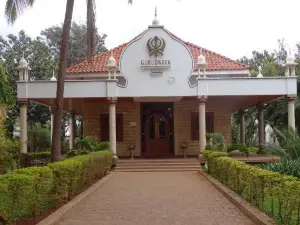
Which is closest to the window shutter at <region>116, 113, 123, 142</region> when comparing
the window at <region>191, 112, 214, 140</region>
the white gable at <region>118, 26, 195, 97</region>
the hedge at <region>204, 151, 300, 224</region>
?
the white gable at <region>118, 26, 195, 97</region>

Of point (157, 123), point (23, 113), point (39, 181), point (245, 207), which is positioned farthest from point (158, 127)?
point (39, 181)

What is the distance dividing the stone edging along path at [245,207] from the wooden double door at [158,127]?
987cm

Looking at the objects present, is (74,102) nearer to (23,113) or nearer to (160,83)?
(23,113)

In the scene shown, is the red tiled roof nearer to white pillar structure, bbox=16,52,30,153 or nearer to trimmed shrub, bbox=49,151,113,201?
white pillar structure, bbox=16,52,30,153

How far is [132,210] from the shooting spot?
959 centimetres

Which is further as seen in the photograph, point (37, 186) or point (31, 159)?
point (31, 159)

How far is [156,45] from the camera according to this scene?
20562mm

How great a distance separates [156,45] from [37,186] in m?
13.5

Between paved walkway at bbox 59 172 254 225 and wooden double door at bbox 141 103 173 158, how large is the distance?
823 centimetres

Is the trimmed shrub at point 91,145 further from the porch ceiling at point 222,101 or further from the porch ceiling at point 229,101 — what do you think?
the porch ceiling at point 229,101

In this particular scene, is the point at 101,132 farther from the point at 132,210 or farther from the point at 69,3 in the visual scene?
the point at 132,210

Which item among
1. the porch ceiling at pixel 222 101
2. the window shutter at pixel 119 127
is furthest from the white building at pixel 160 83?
the window shutter at pixel 119 127

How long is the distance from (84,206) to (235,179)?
12.9 ft

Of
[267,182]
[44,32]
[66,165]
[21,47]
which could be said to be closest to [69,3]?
[66,165]
